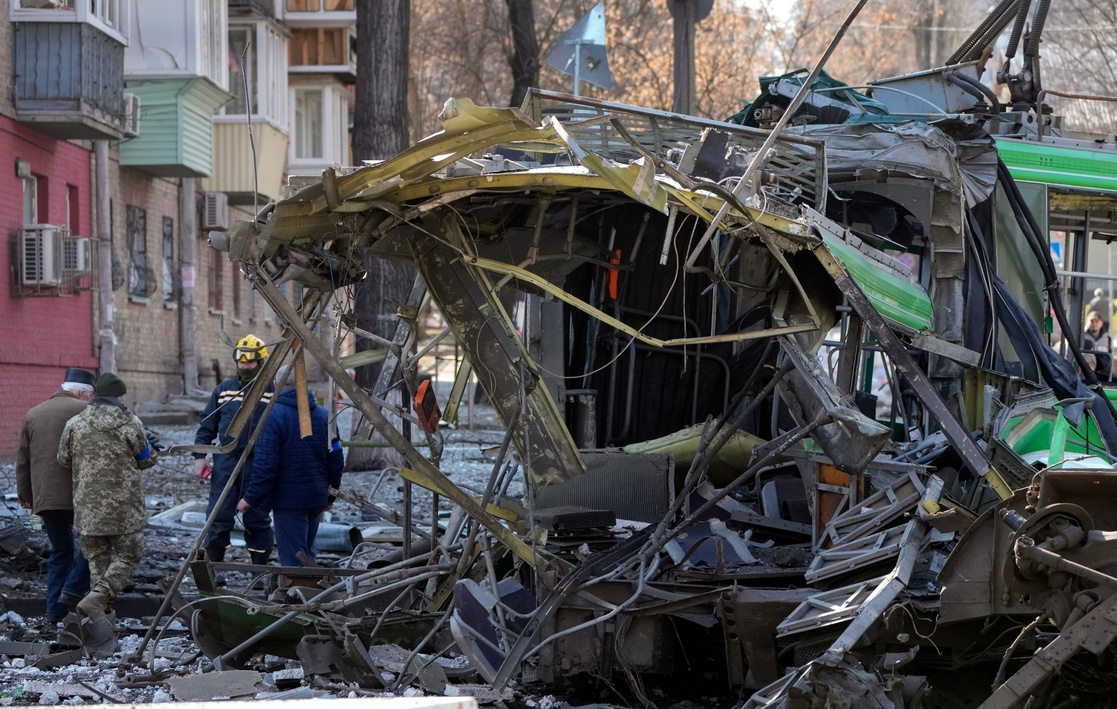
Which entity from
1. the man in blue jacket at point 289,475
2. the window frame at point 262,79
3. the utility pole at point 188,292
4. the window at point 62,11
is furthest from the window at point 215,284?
the man in blue jacket at point 289,475

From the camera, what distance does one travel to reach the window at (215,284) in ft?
94.9

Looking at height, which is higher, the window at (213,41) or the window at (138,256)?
the window at (213,41)

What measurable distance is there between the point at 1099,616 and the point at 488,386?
3.51 metres

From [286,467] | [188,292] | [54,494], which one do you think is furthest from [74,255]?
[286,467]

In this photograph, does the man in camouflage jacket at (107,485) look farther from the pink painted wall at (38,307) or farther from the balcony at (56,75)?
the balcony at (56,75)

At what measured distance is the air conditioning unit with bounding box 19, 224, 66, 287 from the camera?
1869 centimetres

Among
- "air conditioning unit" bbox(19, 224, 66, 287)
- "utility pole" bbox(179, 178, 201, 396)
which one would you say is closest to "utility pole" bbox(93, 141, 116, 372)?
"air conditioning unit" bbox(19, 224, 66, 287)

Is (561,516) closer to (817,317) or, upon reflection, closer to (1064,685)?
(817,317)

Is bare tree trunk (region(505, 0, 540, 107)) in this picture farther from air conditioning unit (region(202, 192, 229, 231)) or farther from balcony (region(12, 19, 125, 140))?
air conditioning unit (region(202, 192, 229, 231))

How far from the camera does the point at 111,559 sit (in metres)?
9.24

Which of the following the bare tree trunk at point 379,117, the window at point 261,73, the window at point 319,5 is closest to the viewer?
the bare tree trunk at point 379,117

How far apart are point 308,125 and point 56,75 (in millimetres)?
14482

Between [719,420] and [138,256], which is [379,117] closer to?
[138,256]

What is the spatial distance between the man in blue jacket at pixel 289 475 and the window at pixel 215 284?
19.8 m
